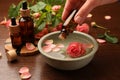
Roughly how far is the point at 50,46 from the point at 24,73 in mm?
139

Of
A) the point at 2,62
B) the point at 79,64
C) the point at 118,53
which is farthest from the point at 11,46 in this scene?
the point at 118,53

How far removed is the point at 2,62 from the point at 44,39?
17 cm

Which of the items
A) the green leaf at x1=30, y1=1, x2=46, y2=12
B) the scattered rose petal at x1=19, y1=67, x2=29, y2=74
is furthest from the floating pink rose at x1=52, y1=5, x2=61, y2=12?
the scattered rose petal at x1=19, y1=67, x2=29, y2=74

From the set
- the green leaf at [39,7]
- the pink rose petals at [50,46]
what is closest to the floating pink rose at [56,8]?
the green leaf at [39,7]

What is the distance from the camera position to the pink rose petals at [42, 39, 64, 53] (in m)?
0.89

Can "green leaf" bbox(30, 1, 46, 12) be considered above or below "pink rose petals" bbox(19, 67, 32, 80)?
above

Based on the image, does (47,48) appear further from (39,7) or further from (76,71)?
(39,7)

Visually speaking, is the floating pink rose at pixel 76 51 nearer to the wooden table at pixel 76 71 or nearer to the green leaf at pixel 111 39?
the wooden table at pixel 76 71

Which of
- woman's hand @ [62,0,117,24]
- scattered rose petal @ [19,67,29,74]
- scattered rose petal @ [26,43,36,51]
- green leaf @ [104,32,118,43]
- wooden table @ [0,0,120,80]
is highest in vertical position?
woman's hand @ [62,0,117,24]

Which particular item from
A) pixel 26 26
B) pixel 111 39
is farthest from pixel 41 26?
pixel 111 39

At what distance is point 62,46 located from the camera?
0.94m

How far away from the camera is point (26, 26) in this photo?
976 mm

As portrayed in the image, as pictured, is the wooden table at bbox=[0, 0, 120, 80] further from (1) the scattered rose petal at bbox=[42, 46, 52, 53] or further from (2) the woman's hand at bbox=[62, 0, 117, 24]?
Answer: (2) the woman's hand at bbox=[62, 0, 117, 24]

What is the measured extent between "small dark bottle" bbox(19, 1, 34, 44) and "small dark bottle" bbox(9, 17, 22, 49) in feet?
0.08
